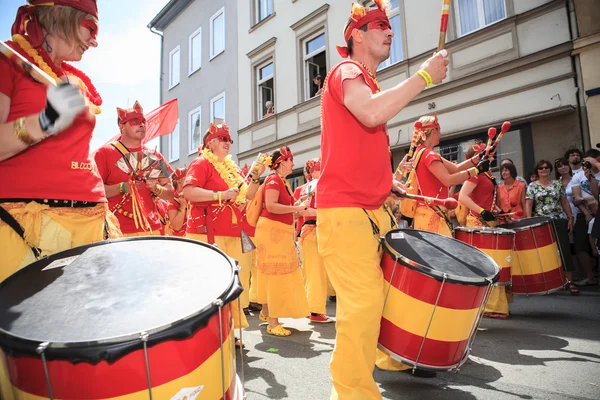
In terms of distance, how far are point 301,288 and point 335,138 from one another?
2.76 m

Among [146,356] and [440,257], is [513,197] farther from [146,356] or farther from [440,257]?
[146,356]

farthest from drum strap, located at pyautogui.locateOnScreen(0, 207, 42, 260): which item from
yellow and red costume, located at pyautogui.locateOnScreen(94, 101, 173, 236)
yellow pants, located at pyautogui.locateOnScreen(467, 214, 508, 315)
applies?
yellow pants, located at pyautogui.locateOnScreen(467, 214, 508, 315)

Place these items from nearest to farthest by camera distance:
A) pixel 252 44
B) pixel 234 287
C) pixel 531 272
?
pixel 234 287 < pixel 531 272 < pixel 252 44

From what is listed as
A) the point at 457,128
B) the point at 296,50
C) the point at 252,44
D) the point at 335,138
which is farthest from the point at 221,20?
the point at 335,138

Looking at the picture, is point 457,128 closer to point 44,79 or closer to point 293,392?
point 293,392

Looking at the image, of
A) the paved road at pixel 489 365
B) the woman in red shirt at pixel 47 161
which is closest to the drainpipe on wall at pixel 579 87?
the paved road at pixel 489 365

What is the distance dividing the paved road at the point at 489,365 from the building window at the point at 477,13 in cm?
641

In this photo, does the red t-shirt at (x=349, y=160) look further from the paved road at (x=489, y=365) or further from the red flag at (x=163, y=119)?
the red flag at (x=163, y=119)

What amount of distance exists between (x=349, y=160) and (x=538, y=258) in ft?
11.4

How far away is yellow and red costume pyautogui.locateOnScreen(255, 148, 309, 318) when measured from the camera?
441 centimetres

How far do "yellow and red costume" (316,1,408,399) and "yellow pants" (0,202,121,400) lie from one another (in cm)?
116

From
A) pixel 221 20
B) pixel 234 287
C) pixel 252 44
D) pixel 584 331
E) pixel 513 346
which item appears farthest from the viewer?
pixel 221 20

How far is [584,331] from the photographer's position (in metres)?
3.89

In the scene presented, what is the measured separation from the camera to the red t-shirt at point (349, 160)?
211 centimetres
